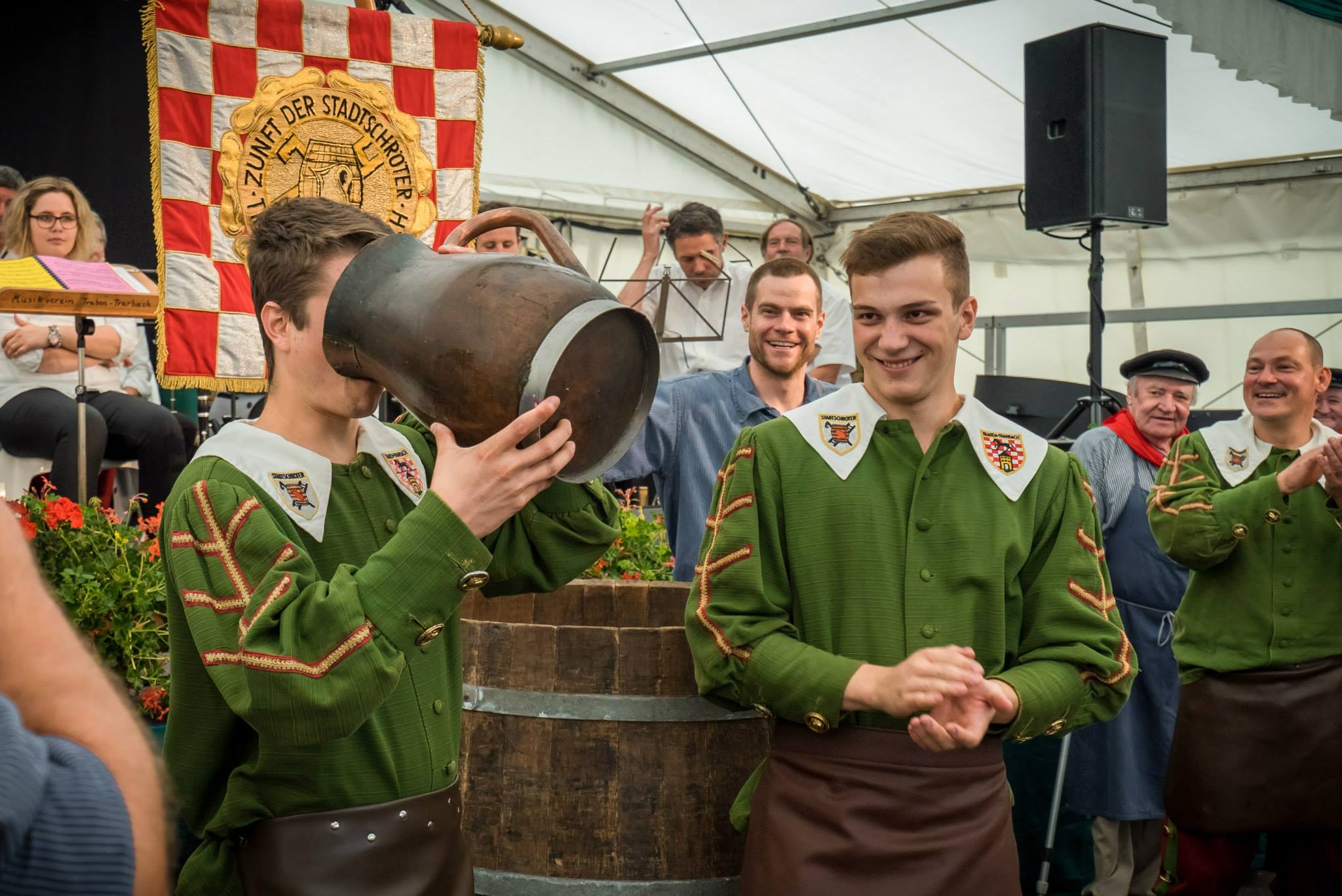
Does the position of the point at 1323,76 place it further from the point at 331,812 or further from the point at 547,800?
the point at 331,812

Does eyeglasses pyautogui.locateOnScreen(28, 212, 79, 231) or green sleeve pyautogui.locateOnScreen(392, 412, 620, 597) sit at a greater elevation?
eyeglasses pyautogui.locateOnScreen(28, 212, 79, 231)

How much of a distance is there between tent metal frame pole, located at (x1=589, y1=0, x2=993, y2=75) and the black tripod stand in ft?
10.3

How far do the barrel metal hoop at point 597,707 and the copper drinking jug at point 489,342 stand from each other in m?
0.72

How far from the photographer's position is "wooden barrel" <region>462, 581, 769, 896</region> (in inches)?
88.8

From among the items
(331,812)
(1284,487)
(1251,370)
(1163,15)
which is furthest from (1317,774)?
(331,812)

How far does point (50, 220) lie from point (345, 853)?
4064 millimetres

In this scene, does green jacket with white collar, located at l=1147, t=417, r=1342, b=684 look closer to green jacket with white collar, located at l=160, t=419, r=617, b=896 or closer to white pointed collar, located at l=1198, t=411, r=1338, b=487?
→ white pointed collar, located at l=1198, t=411, r=1338, b=487

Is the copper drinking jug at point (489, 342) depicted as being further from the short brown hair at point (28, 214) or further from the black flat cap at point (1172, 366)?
the short brown hair at point (28, 214)

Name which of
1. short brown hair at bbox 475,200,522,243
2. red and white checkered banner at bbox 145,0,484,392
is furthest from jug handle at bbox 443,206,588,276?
red and white checkered banner at bbox 145,0,484,392

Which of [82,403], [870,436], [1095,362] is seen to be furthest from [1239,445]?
[82,403]

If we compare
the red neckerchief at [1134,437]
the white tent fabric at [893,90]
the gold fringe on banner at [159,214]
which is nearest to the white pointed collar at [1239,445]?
the red neckerchief at [1134,437]

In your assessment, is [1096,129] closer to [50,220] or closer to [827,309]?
[827,309]

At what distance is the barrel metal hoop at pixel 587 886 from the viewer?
2.24m

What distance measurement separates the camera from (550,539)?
196 centimetres
